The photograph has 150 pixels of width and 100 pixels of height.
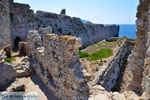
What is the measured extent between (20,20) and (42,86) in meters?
10.3

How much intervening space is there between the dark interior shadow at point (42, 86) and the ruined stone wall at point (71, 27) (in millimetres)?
9725

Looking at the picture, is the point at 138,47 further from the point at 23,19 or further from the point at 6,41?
the point at 23,19

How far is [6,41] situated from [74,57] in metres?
9.37

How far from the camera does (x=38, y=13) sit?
15.7 meters

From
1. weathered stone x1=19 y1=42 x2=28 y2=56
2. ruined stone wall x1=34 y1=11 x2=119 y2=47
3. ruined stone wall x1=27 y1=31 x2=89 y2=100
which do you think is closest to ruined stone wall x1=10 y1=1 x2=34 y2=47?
ruined stone wall x1=34 y1=11 x2=119 y2=47

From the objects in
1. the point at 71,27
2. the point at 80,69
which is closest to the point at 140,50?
the point at 80,69

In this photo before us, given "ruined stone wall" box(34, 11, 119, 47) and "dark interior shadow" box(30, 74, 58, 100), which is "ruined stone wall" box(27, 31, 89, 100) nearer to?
"dark interior shadow" box(30, 74, 58, 100)

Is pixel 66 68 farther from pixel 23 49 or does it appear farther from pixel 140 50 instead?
pixel 23 49

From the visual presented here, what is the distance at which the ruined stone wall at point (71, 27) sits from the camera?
16.1 m

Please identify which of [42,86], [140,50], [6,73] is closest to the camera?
[140,50]

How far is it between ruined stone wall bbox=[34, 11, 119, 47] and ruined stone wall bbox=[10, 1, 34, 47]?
3.75 feet

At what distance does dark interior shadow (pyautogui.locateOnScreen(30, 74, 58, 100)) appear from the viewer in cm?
529

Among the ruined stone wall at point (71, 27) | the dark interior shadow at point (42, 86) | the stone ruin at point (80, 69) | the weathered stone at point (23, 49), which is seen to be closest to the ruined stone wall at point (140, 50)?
the stone ruin at point (80, 69)

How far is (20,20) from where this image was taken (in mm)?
13719
